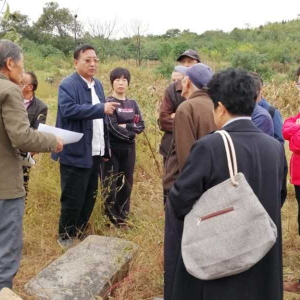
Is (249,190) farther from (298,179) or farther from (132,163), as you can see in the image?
(132,163)

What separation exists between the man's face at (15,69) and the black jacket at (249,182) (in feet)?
4.03

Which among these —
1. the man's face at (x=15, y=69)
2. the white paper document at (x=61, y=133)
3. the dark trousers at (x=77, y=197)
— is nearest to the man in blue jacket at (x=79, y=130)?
the dark trousers at (x=77, y=197)

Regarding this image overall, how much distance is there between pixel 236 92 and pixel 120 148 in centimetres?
223

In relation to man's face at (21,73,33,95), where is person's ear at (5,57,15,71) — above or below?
above

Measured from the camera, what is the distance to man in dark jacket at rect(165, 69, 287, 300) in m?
1.86

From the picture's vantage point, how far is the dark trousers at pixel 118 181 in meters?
4.04

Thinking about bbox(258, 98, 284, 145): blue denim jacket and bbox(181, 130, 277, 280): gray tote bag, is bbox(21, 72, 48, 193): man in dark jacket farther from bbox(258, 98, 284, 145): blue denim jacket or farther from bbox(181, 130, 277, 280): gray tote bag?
bbox(181, 130, 277, 280): gray tote bag

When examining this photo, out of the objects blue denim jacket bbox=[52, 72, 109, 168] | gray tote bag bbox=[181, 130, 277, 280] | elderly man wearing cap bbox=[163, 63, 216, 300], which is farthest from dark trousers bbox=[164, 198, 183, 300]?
blue denim jacket bbox=[52, 72, 109, 168]

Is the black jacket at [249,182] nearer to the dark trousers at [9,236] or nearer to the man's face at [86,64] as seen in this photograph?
the dark trousers at [9,236]

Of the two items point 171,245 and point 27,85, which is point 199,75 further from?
point 27,85

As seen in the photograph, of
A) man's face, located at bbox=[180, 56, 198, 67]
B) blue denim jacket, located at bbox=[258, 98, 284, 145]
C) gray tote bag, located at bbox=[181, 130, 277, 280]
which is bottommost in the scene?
gray tote bag, located at bbox=[181, 130, 277, 280]

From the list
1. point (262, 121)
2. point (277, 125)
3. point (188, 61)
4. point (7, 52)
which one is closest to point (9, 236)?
point (7, 52)

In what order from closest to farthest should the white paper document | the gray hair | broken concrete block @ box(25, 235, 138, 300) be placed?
the gray hair, broken concrete block @ box(25, 235, 138, 300), the white paper document

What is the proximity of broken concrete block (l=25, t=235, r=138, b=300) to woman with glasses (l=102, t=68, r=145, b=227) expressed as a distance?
2.78 feet
